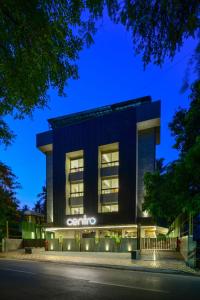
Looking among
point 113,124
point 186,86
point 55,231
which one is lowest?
point 55,231

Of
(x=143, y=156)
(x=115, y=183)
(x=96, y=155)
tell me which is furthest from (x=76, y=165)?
(x=143, y=156)

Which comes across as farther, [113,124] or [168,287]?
[113,124]

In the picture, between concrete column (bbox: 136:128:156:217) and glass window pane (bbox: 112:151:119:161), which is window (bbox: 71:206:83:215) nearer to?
glass window pane (bbox: 112:151:119:161)

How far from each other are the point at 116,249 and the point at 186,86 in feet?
101

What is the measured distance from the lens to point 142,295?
924 centimetres

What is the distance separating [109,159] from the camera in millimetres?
51812

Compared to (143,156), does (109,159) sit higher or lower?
lower

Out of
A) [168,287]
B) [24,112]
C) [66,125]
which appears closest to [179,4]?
[24,112]

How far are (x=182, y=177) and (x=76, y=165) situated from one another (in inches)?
1540

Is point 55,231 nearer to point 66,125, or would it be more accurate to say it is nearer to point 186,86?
point 66,125

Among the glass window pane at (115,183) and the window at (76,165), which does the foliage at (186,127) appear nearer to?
the glass window pane at (115,183)

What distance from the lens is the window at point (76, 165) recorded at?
5331 centimetres

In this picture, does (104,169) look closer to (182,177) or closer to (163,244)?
(163,244)

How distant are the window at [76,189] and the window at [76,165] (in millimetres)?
2145
